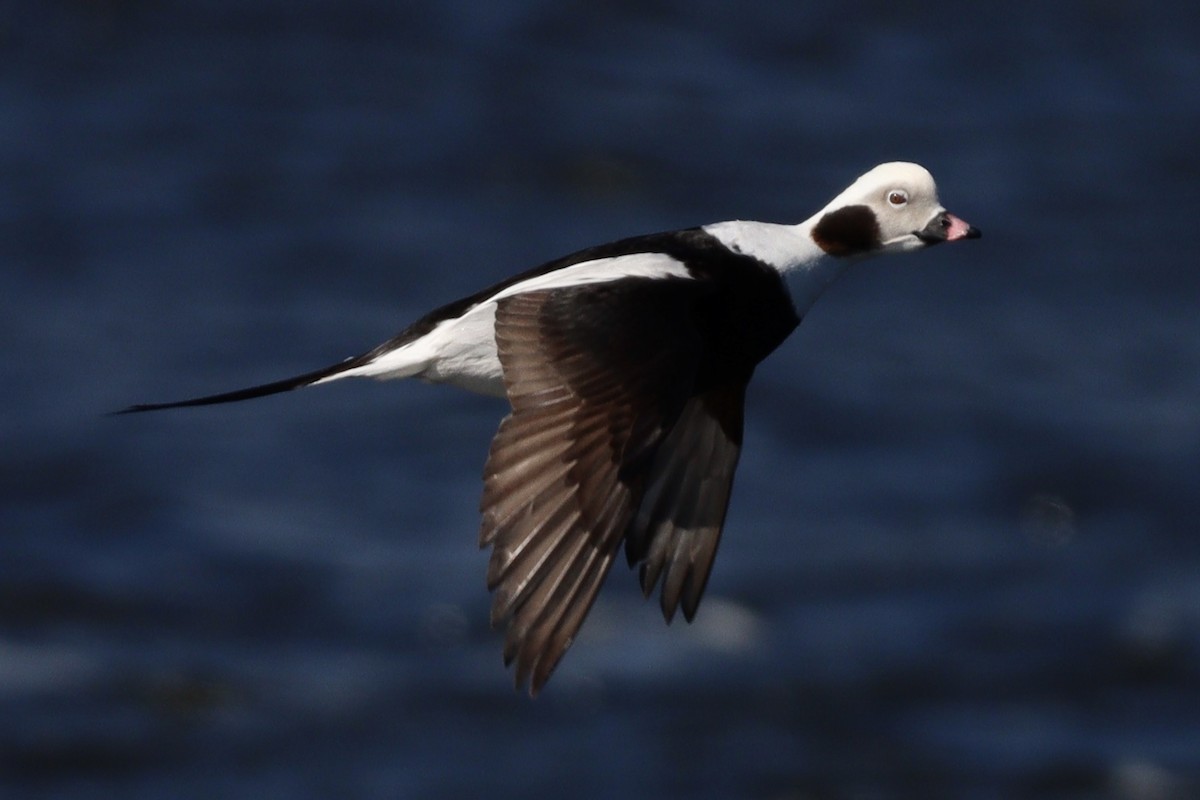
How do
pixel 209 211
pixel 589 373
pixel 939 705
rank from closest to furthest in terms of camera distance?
pixel 589 373 < pixel 939 705 < pixel 209 211

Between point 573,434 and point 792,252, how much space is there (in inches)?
42.8

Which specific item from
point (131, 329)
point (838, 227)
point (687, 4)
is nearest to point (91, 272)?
point (131, 329)

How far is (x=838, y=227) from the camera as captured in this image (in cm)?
577

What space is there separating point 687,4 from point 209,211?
4484 millimetres

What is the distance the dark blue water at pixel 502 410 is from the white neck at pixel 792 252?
6.06 m

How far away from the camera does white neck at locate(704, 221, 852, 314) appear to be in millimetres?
5605

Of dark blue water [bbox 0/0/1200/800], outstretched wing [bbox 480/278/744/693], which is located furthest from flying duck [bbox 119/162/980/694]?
dark blue water [bbox 0/0/1200/800]

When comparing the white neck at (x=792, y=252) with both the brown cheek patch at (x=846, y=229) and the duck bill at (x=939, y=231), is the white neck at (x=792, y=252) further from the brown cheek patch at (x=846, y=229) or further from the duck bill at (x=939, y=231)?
the duck bill at (x=939, y=231)

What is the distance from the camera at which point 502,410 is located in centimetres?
1363

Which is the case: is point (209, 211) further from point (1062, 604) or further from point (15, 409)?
point (1062, 604)

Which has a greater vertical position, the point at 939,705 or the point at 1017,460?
the point at 1017,460

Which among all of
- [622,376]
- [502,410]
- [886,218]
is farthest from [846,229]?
[502,410]

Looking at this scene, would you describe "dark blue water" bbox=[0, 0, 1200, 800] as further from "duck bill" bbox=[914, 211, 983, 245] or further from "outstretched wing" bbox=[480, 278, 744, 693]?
"outstretched wing" bbox=[480, 278, 744, 693]

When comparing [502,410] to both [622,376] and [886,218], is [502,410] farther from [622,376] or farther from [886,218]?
[622,376]
